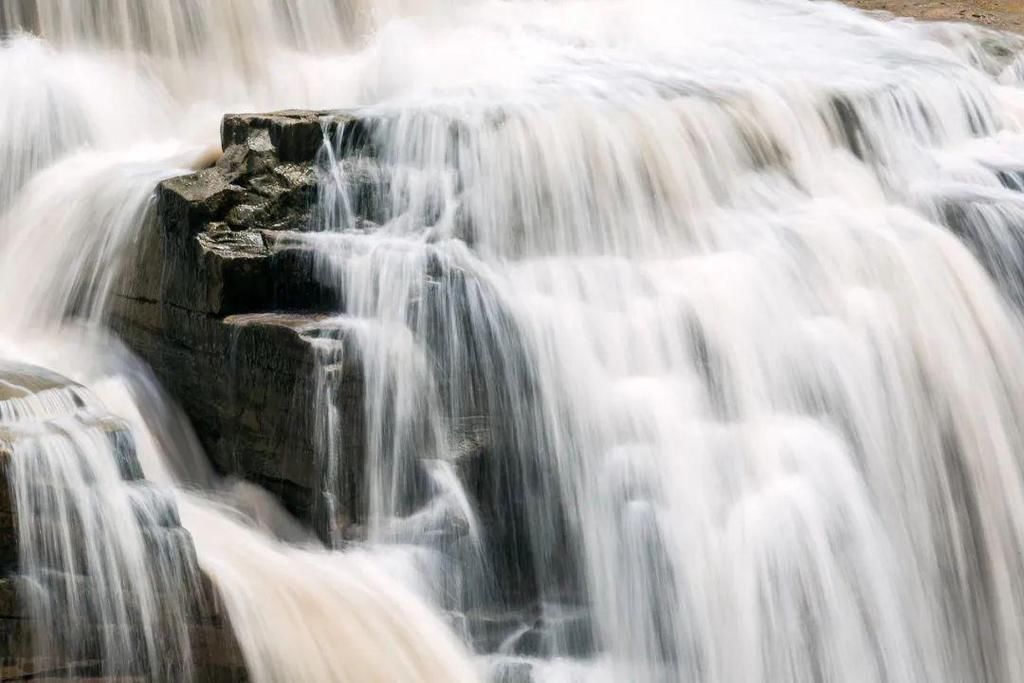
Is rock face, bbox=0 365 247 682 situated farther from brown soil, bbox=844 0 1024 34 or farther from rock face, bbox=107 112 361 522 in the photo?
brown soil, bbox=844 0 1024 34

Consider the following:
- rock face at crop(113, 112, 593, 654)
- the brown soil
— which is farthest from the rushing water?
the brown soil

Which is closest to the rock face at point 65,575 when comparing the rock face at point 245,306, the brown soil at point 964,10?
the rock face at point 245,306

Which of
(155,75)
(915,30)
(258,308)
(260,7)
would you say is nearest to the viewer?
(258,308)

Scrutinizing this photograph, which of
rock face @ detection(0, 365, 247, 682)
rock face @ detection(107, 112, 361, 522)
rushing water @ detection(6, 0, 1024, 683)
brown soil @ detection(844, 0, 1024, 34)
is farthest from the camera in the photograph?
brown soil @ detection(844, 0, 1024, 34)

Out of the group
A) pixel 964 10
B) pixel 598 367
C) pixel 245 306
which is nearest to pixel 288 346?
pixel 245 306

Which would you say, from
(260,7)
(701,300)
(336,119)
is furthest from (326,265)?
(260,7)

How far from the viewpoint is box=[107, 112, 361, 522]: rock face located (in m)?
5.71

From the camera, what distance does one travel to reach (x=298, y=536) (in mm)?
5648

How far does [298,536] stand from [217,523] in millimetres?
338

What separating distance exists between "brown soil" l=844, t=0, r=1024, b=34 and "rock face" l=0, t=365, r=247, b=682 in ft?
30.5

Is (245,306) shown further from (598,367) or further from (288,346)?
(598,367)

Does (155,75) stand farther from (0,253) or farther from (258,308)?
(258,308)

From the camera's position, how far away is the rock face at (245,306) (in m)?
5.71

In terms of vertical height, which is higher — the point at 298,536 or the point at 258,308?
the point at 258,308
